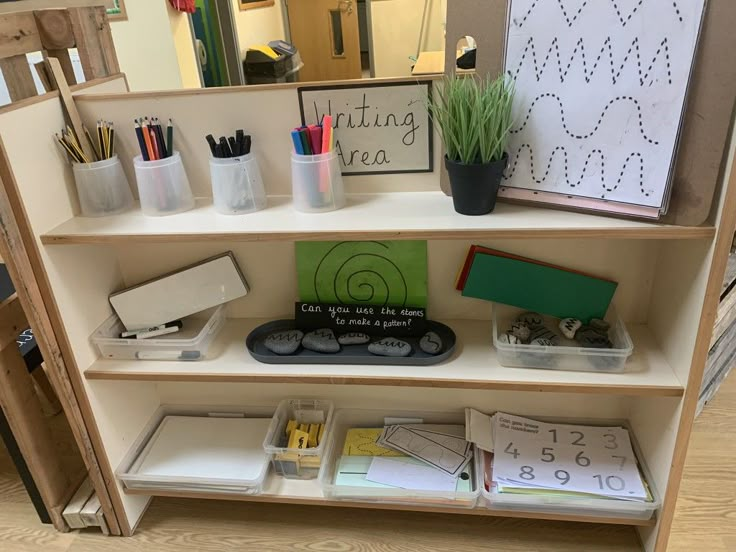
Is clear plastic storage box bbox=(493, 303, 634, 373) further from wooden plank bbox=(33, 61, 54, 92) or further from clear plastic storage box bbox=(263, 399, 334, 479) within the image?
wooden plank bbox=(33, 61, 54, 92)

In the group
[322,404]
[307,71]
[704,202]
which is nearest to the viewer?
[704,202]

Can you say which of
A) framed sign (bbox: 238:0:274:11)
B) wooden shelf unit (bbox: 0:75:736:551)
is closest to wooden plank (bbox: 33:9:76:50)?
wooden shelf unit (bbox: 0:75:736:551)

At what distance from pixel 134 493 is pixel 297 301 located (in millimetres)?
576

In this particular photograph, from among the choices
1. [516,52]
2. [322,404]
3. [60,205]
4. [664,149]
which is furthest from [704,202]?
[60,205]

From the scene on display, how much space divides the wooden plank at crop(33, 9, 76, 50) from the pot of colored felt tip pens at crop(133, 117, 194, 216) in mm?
230

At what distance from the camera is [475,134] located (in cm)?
90

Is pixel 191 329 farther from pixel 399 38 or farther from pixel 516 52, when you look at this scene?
pixel 399 38

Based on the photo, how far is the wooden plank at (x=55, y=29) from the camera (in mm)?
1108

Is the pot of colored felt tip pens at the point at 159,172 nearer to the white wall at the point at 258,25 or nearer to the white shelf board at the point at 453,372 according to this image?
the white shelf board at the point at 453,372

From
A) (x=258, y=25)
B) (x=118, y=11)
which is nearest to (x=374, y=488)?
(x=118, y=11)

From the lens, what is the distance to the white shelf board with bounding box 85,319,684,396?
3.44 ft

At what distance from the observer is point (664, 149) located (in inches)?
33.5

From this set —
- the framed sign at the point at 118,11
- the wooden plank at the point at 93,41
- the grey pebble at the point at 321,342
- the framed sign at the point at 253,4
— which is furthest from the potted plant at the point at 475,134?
the framed sign at the point at 253,4

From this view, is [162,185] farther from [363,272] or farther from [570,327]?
[570,327]
